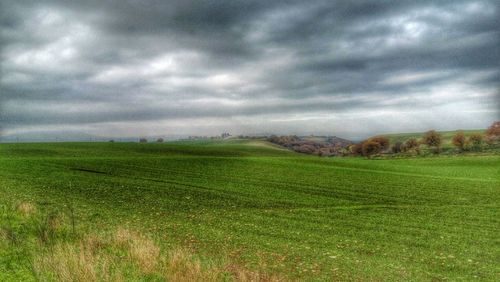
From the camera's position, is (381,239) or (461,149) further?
(461,149)

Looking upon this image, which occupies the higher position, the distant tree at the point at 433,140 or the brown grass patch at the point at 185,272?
the distant tree at the point at 433,140

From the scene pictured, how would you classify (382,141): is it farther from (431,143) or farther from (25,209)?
(25,209)

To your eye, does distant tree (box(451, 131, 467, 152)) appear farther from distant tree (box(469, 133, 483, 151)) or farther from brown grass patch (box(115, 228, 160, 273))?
brown grass patch (box(115, 228, 160, 273))

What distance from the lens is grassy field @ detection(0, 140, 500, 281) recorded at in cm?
1419

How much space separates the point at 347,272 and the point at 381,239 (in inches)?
280

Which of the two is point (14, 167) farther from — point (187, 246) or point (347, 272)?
point (347, 272)

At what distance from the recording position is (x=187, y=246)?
62.3 ft

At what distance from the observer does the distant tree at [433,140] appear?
145875 millimetres

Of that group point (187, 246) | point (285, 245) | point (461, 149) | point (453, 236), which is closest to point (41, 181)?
point (187, 246)

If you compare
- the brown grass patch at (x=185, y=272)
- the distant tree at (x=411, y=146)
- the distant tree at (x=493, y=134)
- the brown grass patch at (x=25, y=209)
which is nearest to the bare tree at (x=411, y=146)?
the distant tree at (x=411, y=146)

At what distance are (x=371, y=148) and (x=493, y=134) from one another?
41464mm

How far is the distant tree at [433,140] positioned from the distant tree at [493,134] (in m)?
15.7

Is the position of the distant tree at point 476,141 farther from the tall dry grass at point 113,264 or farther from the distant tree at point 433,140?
the tall dry grass at point 113,264

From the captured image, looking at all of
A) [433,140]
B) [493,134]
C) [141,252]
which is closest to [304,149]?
[433,140]
